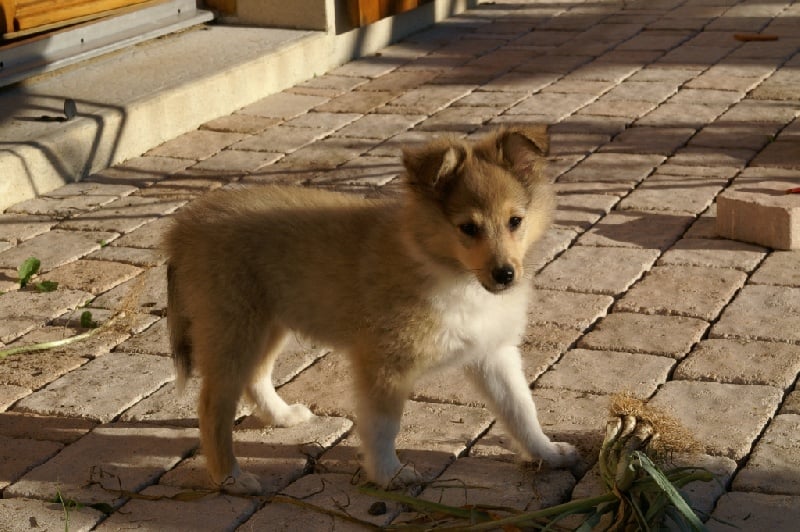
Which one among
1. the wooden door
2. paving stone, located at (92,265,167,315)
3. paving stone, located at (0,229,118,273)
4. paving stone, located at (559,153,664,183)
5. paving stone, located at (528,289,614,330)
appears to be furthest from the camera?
the wooden door

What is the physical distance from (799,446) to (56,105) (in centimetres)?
584

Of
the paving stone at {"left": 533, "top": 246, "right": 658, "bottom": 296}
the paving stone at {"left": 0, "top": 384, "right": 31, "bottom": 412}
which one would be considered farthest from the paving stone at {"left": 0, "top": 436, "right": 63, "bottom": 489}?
the paving stone at {"left": 533, "top": 246, "right": 658, "bottom": 296}

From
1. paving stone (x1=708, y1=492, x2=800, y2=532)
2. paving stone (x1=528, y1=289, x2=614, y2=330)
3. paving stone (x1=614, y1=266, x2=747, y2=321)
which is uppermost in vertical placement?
paving stone (x1=708, y1=492, x2=800, y2=532)

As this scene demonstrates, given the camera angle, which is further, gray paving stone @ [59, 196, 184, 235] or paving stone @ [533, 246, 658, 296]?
gray paving stone @ [59, 196, 184, 235]

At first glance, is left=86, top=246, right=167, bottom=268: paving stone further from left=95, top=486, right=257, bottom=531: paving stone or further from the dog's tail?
left=95, top=486, right=257, bottom=531: paving stone

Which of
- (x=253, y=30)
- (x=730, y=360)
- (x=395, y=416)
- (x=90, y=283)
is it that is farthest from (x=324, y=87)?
(x=395, y=416)

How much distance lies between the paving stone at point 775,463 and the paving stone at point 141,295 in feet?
9.44

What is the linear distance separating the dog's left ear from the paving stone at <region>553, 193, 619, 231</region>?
259cm

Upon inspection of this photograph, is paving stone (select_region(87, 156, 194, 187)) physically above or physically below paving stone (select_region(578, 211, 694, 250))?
below

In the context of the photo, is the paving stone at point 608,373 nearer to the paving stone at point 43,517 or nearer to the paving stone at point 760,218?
the paving stone at point 760,218

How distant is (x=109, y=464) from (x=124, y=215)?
2.99m

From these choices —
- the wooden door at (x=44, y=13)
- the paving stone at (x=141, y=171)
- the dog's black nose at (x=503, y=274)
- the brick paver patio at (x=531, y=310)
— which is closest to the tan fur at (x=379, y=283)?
the dog's black nose at (x=503, y=274)

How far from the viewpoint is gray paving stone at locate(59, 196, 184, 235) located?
7.32 meters

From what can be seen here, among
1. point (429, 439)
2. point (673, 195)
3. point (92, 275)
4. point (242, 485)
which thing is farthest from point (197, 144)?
point (242, 485)
